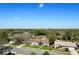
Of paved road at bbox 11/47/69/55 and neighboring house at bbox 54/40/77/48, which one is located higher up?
neighboring house at bbox 54/40/77/48

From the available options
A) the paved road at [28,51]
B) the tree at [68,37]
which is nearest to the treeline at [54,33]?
the tree at [68,37]

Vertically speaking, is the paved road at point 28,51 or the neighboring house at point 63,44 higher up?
the neighboring house at point 63,44

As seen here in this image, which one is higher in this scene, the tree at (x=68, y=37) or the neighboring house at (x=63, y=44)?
the tree at (x=68, y=37)

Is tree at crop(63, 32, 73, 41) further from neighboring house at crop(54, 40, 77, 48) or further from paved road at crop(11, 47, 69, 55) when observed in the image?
paved road at crop(11, 47, 69, 55)

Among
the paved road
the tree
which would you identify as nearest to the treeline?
the tree

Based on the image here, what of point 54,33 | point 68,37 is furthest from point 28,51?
point 68,37

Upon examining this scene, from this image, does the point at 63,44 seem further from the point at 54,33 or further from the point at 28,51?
the point at 28,51

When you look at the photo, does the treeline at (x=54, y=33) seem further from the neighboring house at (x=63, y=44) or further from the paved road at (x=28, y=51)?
the paved road at (x=28, y=51)

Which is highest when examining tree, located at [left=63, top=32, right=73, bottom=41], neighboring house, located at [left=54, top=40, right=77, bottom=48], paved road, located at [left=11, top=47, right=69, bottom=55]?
tree, located at [left=63, top=32, right=73, bottom=41]

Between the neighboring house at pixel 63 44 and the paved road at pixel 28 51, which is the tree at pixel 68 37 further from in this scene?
the paved road at pixel 28 51

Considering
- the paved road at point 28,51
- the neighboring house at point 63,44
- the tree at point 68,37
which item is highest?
the tree at point 68,37

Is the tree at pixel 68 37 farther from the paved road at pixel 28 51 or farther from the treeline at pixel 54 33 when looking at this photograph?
the paved road at pixel 28 51

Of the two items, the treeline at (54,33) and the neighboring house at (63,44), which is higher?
the treeline at (54,33)
